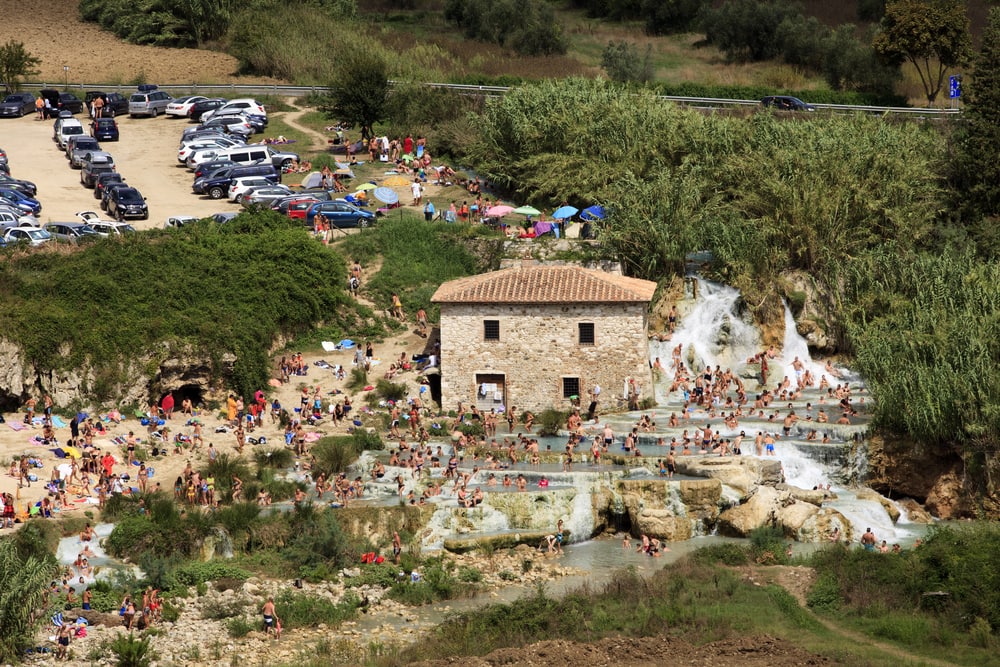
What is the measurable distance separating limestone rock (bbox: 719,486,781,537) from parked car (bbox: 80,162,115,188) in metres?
37.0

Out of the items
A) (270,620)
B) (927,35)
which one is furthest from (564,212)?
(270,620)

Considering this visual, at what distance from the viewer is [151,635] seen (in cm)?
4391

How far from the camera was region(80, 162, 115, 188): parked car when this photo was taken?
76.2 m

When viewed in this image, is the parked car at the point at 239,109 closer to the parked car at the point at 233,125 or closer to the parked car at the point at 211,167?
the parked car at the point at 233,125

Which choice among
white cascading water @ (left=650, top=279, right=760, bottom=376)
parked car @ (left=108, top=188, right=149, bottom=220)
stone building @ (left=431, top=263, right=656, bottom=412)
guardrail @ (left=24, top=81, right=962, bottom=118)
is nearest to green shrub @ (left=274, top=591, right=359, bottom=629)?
stone building @ (left=431, top=263, right=656, bottom=412)

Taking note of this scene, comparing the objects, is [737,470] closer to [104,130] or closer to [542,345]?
[542,345]

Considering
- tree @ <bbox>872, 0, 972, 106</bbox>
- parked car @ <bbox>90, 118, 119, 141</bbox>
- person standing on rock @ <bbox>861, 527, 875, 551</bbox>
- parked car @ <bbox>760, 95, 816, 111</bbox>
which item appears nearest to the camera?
person standing on rock @ <bbox>861, 527, 875, 551</bbox>

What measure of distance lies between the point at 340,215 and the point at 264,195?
13.6ft

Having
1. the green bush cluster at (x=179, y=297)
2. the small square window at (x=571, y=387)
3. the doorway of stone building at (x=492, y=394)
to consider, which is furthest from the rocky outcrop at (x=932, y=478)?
the green bush cluster at (x=179, y=297)

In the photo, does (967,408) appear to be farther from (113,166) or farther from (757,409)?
(113,166)

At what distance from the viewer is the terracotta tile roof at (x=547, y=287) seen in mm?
59062

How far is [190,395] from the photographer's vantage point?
5912cm

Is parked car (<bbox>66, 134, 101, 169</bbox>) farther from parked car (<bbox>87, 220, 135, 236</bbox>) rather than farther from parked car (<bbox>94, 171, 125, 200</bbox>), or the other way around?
parked car (<bbox>87, 220, 135, 236</bbox>)

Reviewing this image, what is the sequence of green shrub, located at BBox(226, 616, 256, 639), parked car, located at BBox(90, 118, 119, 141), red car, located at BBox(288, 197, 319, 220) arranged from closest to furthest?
green shrub, located at BBox(226, 616, 256, 639) → red car, located at BBox(288, 197, 319, 220) → parked car, located at BBox(90, 118, 119, 141)
